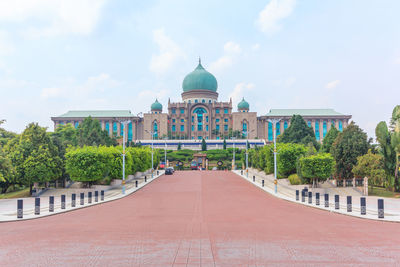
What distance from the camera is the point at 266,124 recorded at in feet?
402

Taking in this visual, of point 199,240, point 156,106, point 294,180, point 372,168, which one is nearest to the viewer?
point 199,240

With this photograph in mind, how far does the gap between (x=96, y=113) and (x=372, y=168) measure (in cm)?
11297

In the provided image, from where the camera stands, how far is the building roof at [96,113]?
126 m

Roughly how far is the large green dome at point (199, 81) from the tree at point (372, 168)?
87902 millimetres

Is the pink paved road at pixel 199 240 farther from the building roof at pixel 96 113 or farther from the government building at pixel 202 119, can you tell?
the building roof at pixel 96 113

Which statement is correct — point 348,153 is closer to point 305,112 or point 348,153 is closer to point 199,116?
point 199,116

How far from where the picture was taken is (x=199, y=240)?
11758mm

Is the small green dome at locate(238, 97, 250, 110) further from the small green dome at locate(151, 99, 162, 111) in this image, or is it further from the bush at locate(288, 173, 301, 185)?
the bush at locate(288, 173, 301, 185)

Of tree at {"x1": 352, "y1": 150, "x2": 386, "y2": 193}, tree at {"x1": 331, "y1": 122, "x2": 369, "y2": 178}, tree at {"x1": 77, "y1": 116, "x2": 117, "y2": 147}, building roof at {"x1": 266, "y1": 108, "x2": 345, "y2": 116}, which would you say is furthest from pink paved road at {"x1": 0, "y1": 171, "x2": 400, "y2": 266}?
building roof at {"x1": 266, "y1": 108, "x2": 345, "y2": 116}

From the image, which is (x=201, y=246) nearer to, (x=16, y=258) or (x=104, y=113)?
(x=16, y=258)

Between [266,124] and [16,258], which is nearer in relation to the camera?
[16,258]

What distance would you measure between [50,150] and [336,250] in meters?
31.5

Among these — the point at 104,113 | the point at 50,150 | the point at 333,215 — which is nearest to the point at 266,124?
the point at 104,113

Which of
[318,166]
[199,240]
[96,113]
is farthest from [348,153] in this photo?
[96,113]
